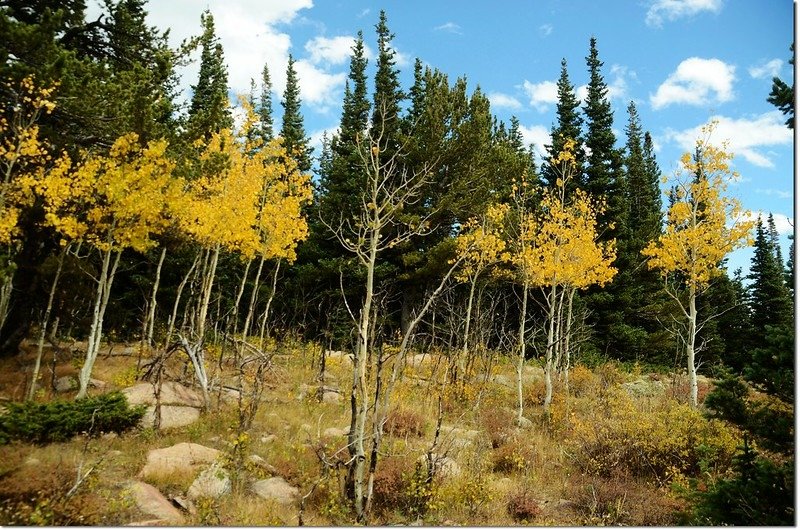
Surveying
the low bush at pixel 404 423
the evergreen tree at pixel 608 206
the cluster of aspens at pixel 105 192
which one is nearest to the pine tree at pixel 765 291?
the evergreen tree at pixel 608 206

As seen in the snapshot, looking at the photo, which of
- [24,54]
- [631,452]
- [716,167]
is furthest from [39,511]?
[716,167]

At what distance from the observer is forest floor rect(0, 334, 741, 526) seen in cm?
609

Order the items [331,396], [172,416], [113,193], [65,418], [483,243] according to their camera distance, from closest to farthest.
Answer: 1. [65,418]
2. [172,416]
3. [113,193]
4. [331,396]
5. [483,243]

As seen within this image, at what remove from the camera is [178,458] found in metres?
7.38

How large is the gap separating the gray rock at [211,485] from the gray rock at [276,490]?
0.45m

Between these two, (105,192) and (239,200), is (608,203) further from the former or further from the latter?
(105,192)

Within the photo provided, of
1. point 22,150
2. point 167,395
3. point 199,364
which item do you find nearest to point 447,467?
point 199,364

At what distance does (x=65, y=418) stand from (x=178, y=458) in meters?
2.14

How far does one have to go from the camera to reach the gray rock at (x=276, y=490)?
22.0ft

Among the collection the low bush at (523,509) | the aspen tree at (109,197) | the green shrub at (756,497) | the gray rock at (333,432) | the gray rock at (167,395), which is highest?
the aspen tree at (109,197)

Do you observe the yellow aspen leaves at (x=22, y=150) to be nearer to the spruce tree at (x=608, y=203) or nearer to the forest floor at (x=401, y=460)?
the forest floor at (x=401, y=460)

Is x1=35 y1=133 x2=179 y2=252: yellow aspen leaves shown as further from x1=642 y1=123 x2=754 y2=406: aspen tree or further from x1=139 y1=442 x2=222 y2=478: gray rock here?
x1=642 y1=123 x2=754 y2=406: aspen tree

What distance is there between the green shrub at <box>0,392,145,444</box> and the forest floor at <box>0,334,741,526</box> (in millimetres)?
174

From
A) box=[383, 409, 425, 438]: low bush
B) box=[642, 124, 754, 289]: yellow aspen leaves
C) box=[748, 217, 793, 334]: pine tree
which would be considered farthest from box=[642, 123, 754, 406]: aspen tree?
box=[748, 217, 793, 334]: pine tree
